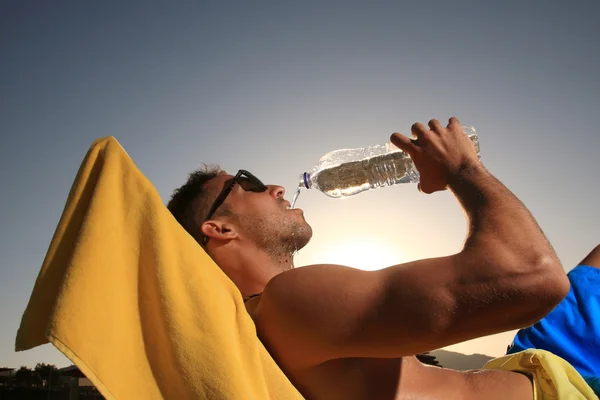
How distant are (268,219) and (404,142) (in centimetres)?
107

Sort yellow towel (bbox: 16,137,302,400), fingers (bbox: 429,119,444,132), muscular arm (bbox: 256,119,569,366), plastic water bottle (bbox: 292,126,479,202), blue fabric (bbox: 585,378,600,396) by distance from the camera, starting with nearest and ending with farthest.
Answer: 1. yellow towel (bbox: 16,137,302,400)
2. muscular arm (bbox: 256,119,569,366)
3. fingers (bbox: 429,119,444,132)
4. blue fabric (bbox: 585,378,600,396)
5. plastic water bottle (bbox: 292,126,479,202)

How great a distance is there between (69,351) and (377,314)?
938 mm

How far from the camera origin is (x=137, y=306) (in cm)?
164

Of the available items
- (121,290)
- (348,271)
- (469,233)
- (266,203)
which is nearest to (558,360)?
(469,233)

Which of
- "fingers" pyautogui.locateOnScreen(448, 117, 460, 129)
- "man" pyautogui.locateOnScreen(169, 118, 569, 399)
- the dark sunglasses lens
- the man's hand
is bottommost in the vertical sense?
"man" pyautogui.locateOnScreen(169, 118, 569, 399)

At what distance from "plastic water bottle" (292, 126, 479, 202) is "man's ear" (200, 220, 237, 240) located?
0.78m

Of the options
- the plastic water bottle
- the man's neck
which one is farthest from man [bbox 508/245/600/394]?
the man's neck

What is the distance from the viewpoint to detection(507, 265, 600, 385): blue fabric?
3211 mm

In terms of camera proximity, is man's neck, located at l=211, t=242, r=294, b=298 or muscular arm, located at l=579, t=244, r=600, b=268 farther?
muscular arm, located at l=579, t=244, r=600, b=268

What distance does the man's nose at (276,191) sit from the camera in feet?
10.3

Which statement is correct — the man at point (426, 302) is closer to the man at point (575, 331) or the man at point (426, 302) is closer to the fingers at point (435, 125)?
the fingers at point (435, 125)

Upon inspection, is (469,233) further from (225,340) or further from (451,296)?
(225,340)

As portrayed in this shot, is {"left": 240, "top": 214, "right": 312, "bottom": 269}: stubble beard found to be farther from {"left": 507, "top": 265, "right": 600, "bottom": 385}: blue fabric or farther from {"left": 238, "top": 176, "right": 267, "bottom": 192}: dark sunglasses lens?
{"left": 507, "top": 265, "right": 600, "bottom": 385}: blue fabric

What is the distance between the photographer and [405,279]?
5.53 ft
